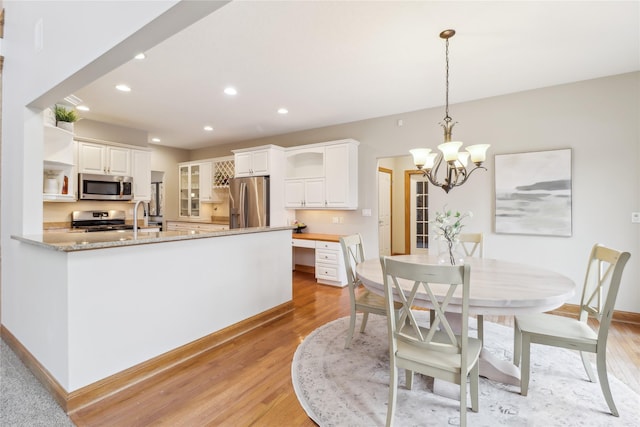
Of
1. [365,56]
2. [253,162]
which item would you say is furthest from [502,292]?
[253,162]

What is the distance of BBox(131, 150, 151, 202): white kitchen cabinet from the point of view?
17.6 ft

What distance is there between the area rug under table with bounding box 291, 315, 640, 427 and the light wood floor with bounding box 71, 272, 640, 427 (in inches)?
5.6

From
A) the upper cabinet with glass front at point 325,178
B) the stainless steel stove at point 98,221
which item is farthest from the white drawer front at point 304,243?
the stainless steel stove at point 98,221

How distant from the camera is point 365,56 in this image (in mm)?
2820

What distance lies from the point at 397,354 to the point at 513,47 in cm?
288

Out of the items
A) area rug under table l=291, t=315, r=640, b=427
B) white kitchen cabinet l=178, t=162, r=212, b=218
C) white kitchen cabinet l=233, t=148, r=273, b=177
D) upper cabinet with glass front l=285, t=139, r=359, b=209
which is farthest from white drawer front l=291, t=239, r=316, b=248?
white kitchen cabinet l=178, t=162, r=212, b=218

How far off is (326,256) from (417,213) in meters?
3.14

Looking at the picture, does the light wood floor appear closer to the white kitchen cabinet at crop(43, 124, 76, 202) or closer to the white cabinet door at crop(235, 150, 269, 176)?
the white kitchen cabinet at crop(43, 124, 76, 202)

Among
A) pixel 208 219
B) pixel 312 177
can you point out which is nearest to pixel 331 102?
pixel 312 177

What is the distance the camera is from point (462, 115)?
13.5 feet

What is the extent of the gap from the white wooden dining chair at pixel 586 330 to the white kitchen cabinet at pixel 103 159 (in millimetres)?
6022

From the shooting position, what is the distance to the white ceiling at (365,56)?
2.21m

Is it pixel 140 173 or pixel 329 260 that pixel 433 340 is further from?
pixel 140 173

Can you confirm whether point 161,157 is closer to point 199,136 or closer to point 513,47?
point 199,136
